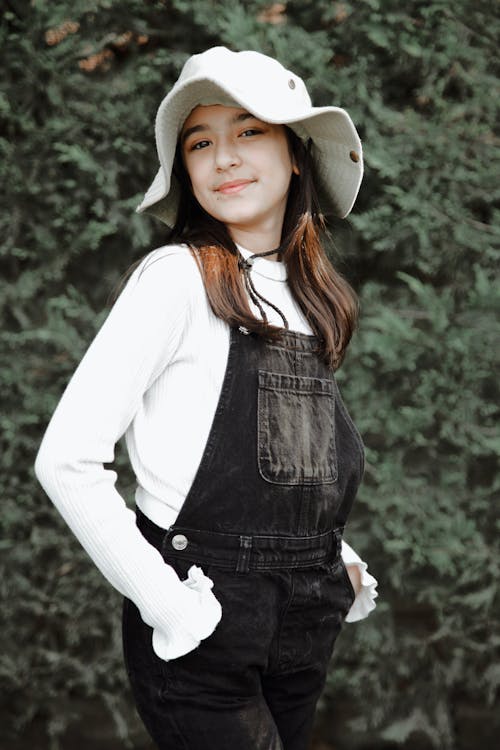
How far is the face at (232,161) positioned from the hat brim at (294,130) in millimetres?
33

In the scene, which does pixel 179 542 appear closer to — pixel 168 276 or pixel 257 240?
pixel 168 276

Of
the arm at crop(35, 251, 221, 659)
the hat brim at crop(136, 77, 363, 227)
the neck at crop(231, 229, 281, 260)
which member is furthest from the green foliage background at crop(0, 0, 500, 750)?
the arm at crop(35, 251, 221, 659)

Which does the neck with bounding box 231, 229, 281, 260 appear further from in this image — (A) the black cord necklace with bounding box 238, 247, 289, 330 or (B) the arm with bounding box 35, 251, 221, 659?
(B) the arm with bounding box 35, 251, 221, 659

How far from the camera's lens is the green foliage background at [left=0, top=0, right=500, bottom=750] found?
320cm

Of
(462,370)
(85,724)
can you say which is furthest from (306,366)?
(85,724)

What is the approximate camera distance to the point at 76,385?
4.96 ft

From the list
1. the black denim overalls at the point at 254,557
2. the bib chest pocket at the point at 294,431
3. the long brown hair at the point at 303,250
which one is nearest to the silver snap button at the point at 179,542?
the black denim overalls at the point at 254,557

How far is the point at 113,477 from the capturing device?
5.05 feet

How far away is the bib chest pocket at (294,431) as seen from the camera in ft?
5.45

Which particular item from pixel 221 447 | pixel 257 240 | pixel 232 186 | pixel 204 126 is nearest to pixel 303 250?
pixel 257 240

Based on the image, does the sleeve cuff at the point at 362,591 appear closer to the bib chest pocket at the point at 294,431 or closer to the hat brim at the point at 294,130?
the bib chest pocket at the point at 294,431

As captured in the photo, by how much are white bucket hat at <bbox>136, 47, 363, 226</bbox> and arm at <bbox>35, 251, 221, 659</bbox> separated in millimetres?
446

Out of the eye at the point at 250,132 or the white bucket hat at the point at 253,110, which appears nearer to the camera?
the white bucket hat at the point at 253,110

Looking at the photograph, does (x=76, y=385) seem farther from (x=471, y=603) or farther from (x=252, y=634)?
(x=471, y=603)
